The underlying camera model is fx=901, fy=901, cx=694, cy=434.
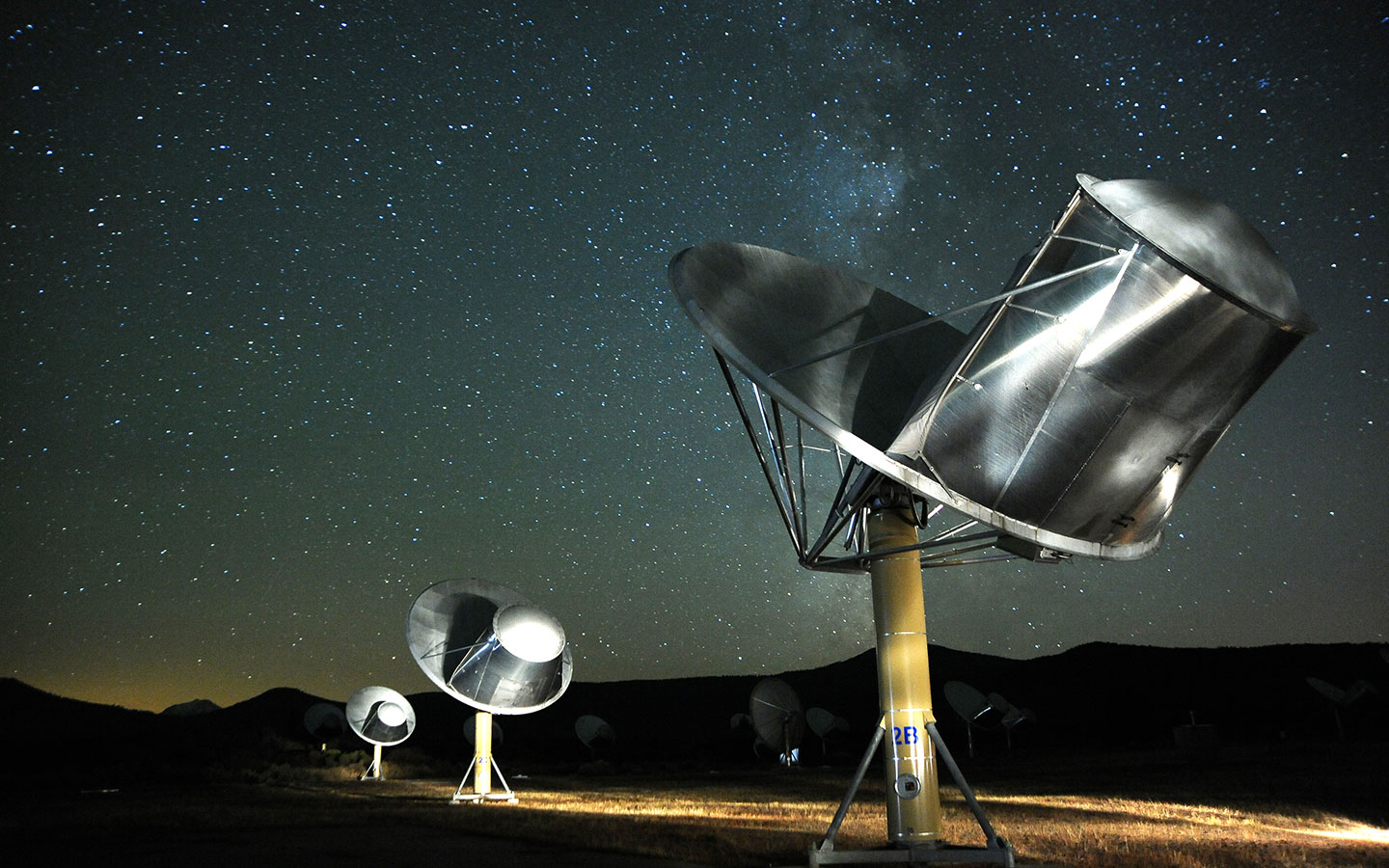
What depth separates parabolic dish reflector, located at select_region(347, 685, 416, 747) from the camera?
39.0m

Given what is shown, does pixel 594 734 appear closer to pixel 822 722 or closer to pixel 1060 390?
pixel 822 722

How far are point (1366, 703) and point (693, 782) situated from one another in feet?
182

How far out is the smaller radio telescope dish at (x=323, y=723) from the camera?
162 ft

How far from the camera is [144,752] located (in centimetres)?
4322

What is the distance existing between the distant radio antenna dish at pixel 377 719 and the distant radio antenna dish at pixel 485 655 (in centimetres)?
1700

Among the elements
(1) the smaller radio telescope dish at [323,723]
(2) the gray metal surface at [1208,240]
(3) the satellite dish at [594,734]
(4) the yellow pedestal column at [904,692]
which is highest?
(2) the gray metal surface at [1208,240]

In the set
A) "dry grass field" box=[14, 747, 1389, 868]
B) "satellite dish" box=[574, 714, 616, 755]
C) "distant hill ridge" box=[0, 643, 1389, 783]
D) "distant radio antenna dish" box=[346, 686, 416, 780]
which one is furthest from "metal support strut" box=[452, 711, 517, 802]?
"satellite dish" box=[574, 714, 616, 755]

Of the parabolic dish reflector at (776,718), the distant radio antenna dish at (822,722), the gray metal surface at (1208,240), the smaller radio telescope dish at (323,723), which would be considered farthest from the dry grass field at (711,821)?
the smaller radio telescope dish at (323,723)

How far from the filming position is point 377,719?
3931 centimetres

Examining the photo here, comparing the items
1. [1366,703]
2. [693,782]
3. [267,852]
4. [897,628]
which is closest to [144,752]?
[693,782]

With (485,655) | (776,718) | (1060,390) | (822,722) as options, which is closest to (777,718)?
(776,718)

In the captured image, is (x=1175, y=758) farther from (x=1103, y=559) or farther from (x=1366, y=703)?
(x=1366, y=703)

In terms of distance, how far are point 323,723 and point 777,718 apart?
2581 cm

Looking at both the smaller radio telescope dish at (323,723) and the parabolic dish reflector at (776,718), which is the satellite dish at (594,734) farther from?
the parabolic dish reflector at (776,718)
